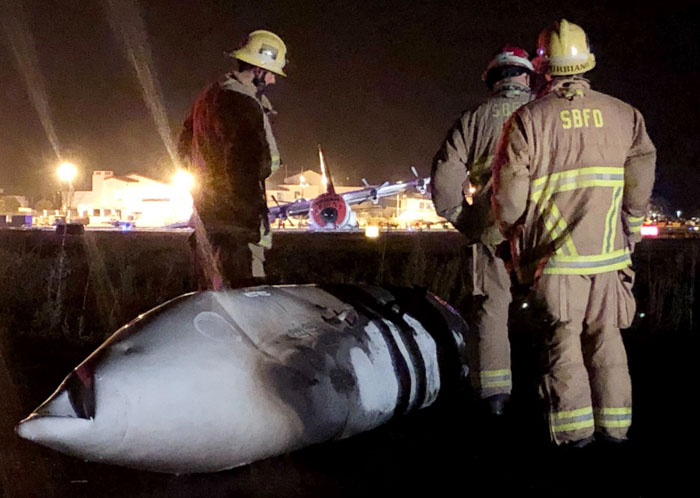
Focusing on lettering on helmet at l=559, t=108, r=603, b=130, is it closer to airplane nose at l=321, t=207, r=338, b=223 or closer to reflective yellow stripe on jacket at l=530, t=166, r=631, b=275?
reflective yellow stripe on jacket at l=530, t=166, r=631, b=275

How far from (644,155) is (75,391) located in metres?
3.00

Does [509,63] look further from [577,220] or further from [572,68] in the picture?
[577,220]

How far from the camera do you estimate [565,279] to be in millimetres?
3750

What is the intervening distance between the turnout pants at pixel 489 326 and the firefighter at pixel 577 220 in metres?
0.71

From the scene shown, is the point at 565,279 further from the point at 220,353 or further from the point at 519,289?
the point at 220,353

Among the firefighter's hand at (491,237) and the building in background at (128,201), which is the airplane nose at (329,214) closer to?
the firefighter's hand at (491,237)

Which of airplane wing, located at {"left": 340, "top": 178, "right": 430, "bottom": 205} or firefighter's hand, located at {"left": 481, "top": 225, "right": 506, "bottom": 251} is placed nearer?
firefighter's hand, located at {"left": 481, "top": 225, "right": 506, "bottom": 251}

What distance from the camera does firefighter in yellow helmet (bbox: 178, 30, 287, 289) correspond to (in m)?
4.80

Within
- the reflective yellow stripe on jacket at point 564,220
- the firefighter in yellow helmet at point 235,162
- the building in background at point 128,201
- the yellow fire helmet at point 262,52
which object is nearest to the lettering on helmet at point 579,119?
the reflective yellow stripe on jacket at point 564,220

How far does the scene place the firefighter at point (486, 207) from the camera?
4566mm

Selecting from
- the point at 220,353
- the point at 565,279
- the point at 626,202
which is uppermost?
the point at 626,202

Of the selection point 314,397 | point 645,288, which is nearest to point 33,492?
point 314,397

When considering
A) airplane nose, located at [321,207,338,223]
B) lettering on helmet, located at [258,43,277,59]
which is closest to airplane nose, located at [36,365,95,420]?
lettering on helmet, located at [258,43,277,59]

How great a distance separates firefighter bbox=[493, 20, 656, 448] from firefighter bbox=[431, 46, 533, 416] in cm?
72
